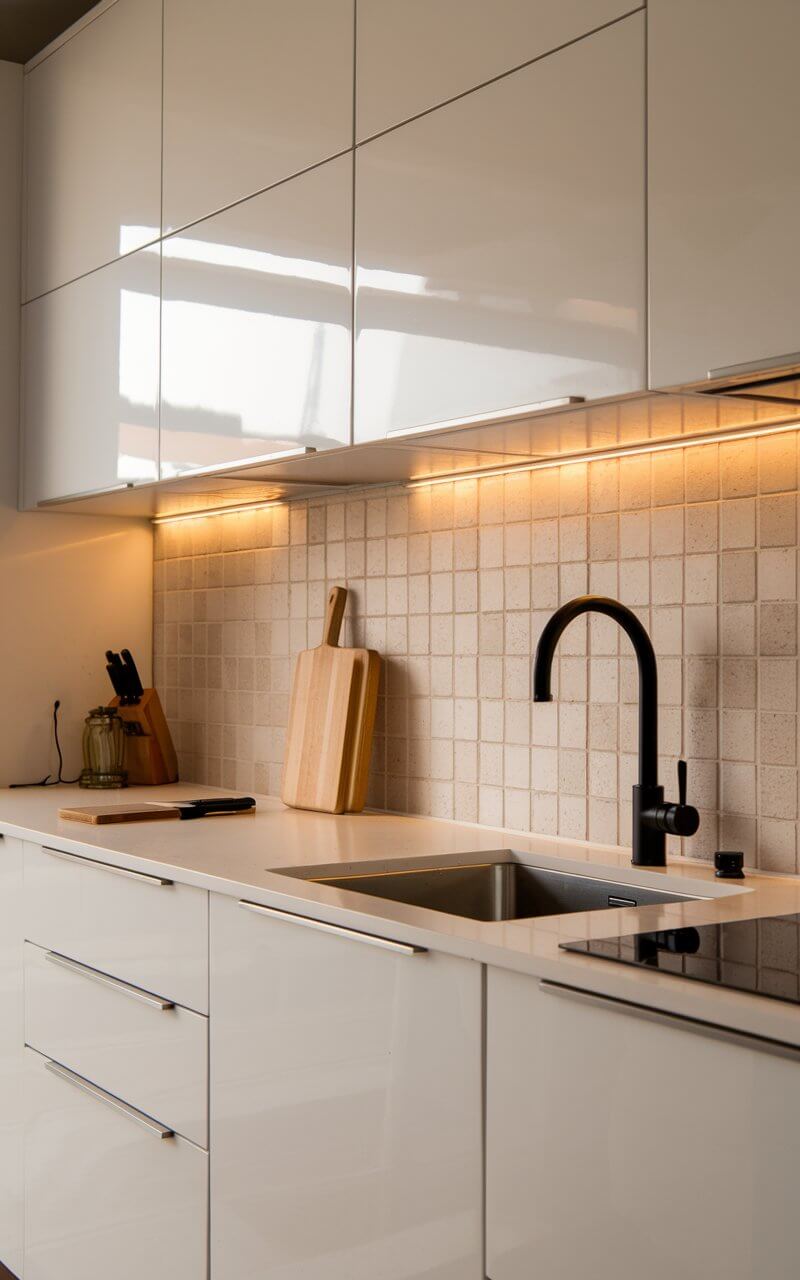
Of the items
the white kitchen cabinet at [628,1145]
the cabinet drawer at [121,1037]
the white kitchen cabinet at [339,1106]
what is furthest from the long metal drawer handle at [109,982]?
the white kitchen cabinet at [628,1145]

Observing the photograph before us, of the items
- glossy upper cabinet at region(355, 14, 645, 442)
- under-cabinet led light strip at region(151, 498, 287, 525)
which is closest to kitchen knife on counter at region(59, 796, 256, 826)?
under-cabinet led light strip at region(151, 498, 287, 525)

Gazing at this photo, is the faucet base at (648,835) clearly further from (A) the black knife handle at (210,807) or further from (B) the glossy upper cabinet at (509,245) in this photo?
(A) the black knife handle at (210,807)

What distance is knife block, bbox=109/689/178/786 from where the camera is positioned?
3.41m

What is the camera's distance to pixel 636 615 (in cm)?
226

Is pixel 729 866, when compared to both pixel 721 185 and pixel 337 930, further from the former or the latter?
pixel 721 185

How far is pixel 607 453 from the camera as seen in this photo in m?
2.30

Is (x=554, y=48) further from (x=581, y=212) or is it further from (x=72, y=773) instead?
(x=72, y=773)

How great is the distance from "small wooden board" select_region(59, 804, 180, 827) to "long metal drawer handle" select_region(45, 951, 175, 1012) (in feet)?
0.86

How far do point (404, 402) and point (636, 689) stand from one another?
23.9 inches

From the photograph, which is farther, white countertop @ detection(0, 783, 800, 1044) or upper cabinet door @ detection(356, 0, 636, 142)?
upper cabinet door @ detection(356, 0, 636, 142)

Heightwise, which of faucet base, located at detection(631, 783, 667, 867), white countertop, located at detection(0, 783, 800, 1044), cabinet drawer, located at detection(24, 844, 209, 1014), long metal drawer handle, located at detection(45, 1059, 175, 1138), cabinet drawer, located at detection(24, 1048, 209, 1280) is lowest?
cabinet drawer, located at detection(24, 1048, 209, 1280)

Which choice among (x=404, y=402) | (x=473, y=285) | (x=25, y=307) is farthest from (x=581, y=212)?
(x=25, y=307)

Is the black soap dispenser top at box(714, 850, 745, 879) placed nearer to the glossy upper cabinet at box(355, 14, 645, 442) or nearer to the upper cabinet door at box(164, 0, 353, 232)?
the glossy upper cabinet at box(355, 14, 645, 442)

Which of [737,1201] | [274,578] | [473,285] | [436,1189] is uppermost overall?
[473,285]
